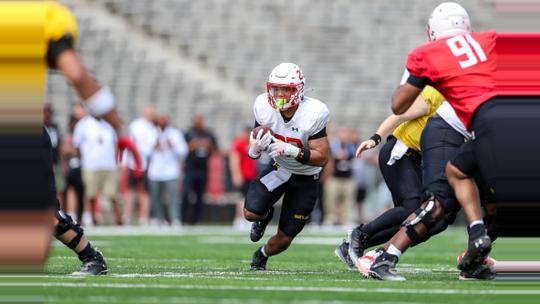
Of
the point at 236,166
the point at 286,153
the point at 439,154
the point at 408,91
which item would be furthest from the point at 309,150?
the point at 236,166

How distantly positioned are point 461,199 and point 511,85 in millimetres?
685

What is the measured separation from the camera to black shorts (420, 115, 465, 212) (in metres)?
7.12

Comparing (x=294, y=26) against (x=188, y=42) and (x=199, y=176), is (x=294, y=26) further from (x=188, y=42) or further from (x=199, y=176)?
(x=199, y=176)

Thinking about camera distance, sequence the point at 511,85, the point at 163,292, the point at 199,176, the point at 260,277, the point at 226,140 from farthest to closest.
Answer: the point at 226,140 < the point at 199,176 < the point at 260,277 < the point at 511,85 < the point at 163,292

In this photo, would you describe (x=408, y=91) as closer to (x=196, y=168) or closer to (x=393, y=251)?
(x=393, y=251)

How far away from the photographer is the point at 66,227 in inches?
281

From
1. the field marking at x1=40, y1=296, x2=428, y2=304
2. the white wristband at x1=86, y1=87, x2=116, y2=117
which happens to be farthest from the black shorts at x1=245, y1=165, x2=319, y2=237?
the white wristband at x1=86, y1=87, x2=116, y2=117

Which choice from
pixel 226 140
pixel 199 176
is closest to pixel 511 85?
pixel 199 176

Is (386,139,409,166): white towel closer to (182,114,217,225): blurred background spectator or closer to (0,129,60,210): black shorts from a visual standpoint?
(0,129,60,210): black shorts

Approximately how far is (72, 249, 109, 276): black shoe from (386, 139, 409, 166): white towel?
7.13 feet

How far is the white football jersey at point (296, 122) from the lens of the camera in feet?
26.6

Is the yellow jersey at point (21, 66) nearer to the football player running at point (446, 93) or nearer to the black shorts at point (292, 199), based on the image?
the football player running at point (446, 93)

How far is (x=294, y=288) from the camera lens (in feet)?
20.3

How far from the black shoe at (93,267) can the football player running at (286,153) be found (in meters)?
1.31
